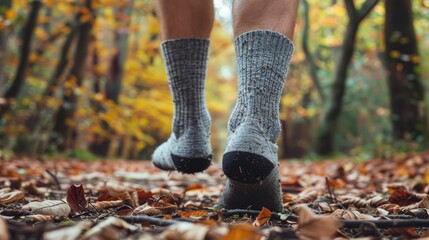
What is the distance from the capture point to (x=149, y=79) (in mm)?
13492

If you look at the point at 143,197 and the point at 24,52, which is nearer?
the point at 143,197

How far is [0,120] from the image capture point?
16.4 feet

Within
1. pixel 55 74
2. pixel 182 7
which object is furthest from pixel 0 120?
pixel 182 7

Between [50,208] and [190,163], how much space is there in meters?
0.59

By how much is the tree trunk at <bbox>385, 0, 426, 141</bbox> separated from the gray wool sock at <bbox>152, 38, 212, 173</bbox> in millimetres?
4898

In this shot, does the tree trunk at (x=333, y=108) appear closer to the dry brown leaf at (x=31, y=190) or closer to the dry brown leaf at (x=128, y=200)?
the dry brown leaf at (x=31, y=190)

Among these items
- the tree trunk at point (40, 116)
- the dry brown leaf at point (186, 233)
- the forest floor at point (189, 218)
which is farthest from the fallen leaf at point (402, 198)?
the tree trunk at point (40, 116)

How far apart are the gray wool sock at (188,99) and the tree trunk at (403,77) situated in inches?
193

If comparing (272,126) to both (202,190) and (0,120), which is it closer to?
(202,190)

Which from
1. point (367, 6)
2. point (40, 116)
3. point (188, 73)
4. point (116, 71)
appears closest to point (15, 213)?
point (188, 73)

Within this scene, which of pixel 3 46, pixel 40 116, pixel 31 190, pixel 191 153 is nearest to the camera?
pixel 191 153

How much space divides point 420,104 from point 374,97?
6852 mm

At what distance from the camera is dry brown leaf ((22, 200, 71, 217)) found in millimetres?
1126

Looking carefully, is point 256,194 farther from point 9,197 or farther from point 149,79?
point 149,79
